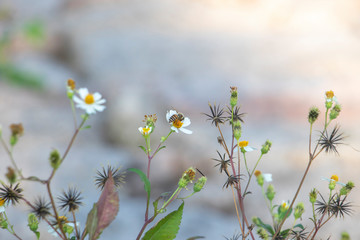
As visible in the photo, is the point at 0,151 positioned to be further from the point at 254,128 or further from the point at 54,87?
the point at 254,128

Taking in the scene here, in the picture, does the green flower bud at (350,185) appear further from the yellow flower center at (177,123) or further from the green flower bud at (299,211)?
the yellow flower center at (177,123)

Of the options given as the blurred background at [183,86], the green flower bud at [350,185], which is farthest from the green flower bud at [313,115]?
the blurred background at [183,86]

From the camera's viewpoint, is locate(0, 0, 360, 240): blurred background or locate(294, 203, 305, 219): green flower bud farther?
locate(0, 0, 360, 240): blurred background

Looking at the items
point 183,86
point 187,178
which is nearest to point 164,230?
point 187,178

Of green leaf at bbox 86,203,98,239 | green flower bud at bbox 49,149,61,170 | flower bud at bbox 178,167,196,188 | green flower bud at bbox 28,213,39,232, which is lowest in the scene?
green flower bud at bbox 28,213,39,232

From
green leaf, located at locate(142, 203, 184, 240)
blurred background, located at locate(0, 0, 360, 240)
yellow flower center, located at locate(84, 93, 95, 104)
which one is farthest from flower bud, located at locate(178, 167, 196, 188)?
blurred background, located at locate(0, 0, 360, 240)

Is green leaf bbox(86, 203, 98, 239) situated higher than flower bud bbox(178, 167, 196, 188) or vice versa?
flower bud bbox(178, 167, 196, 188)

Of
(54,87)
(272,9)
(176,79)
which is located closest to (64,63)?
(54,87)

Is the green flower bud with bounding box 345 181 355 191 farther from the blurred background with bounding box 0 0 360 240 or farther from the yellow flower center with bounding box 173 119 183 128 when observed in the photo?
the blurred background with bounding box 0 0 360 240
